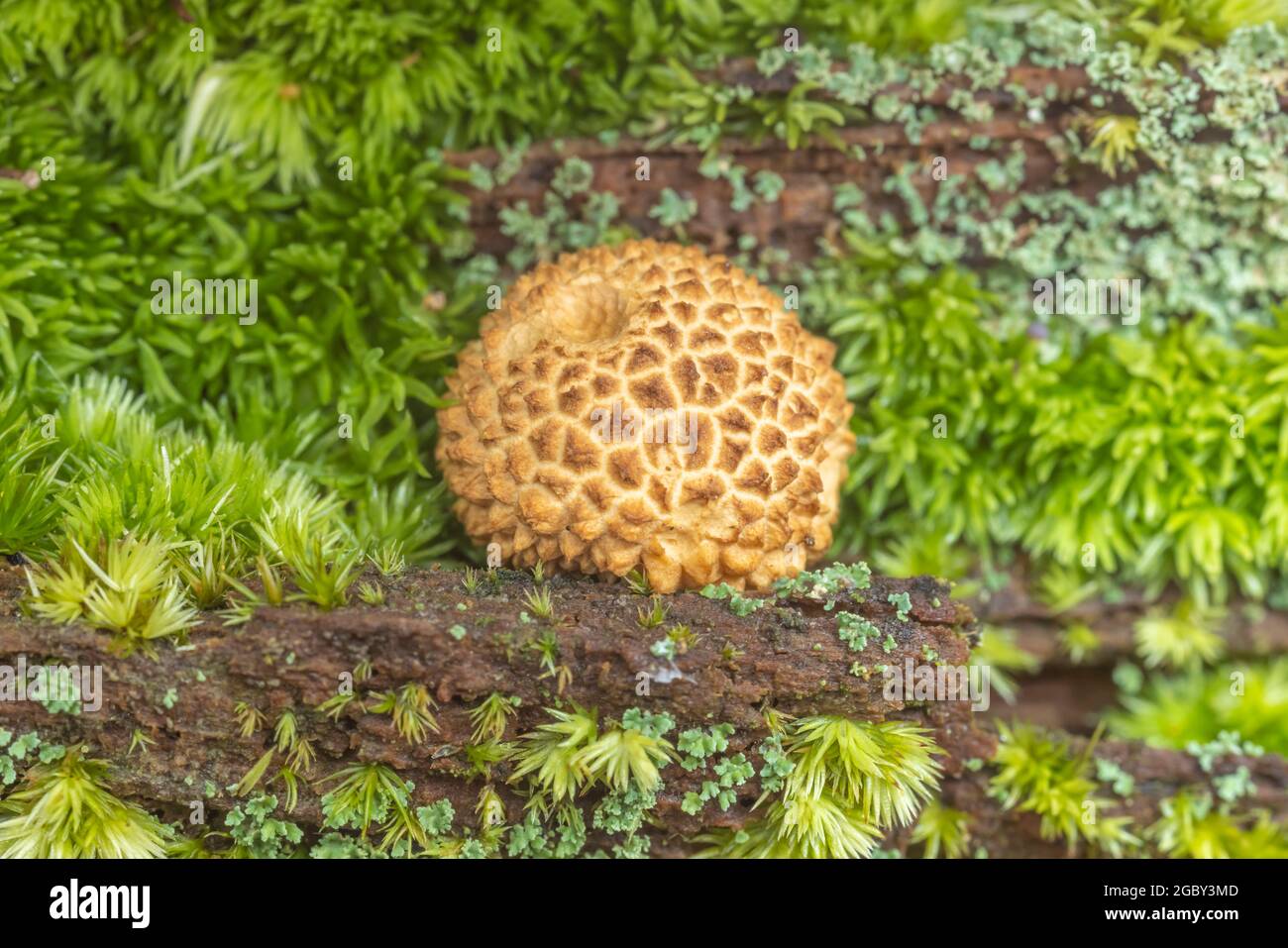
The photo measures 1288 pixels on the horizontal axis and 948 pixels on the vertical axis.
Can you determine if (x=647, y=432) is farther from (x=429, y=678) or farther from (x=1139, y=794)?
(x=1139, y=794)

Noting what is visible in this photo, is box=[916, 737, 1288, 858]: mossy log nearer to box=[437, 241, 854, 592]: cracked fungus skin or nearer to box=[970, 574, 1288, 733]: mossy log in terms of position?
box=[970, 574, 1288, 733]: mossy log

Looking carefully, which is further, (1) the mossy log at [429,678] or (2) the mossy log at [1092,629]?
(2) the mossy log at [1092,629]

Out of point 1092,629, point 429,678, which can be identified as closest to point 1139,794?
point 1092,629

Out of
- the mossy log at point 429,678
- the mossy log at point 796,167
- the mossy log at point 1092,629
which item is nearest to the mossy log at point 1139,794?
the mossy log at point 1092,629

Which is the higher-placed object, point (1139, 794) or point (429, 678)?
point (429, 678)

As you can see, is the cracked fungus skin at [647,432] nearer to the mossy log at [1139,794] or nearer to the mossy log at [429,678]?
the mossy log at [429,678]

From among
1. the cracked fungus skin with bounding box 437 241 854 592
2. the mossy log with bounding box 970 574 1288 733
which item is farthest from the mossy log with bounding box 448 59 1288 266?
the mossy log with bounding box 970 574 1288 733
